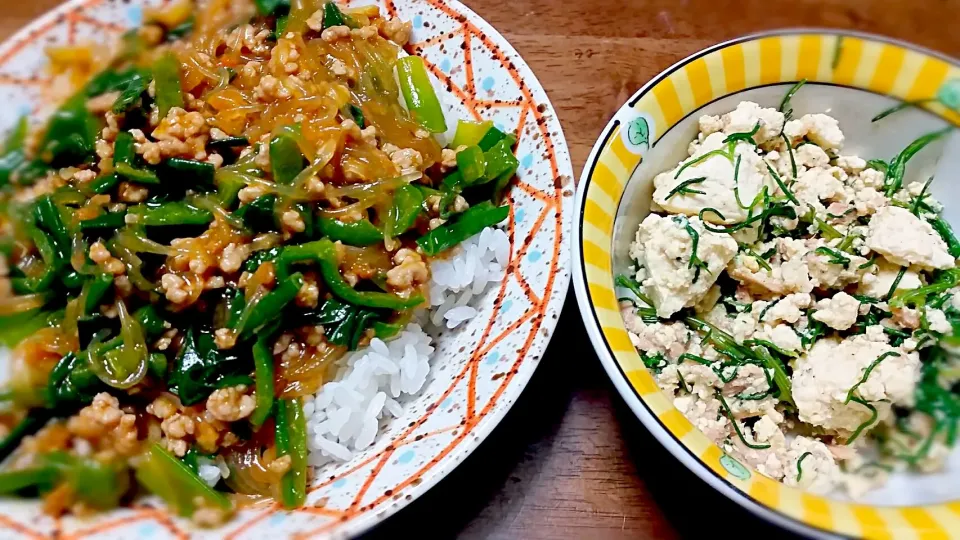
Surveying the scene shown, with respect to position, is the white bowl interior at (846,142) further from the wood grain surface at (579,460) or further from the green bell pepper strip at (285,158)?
the green bell pepper strip at (285,158)

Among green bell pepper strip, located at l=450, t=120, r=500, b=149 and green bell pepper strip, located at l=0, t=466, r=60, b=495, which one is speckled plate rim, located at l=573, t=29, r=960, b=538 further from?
green bell pepper strip, located at l=0, t=466, r=60, b=495

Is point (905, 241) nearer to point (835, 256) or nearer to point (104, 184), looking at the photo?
point (835, 256)

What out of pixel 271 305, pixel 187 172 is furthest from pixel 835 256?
pixel 187 172

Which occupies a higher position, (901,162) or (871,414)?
(901,162)

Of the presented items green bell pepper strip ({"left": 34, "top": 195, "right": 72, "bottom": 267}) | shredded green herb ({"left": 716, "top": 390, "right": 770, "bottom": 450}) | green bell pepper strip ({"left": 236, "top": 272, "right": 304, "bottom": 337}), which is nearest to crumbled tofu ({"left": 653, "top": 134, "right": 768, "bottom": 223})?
shredded green herb ({"left": 716, "top": 390, "right": 770, "bottom": 450})

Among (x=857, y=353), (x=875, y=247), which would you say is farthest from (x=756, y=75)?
(x=857, y=353)

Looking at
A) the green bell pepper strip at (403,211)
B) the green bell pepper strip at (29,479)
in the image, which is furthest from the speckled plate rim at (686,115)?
the green bell pepper strip at (29,479)

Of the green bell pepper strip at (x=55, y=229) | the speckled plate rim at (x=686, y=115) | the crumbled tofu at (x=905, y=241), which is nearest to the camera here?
the speckled plate rim at (x=686, y=115)
